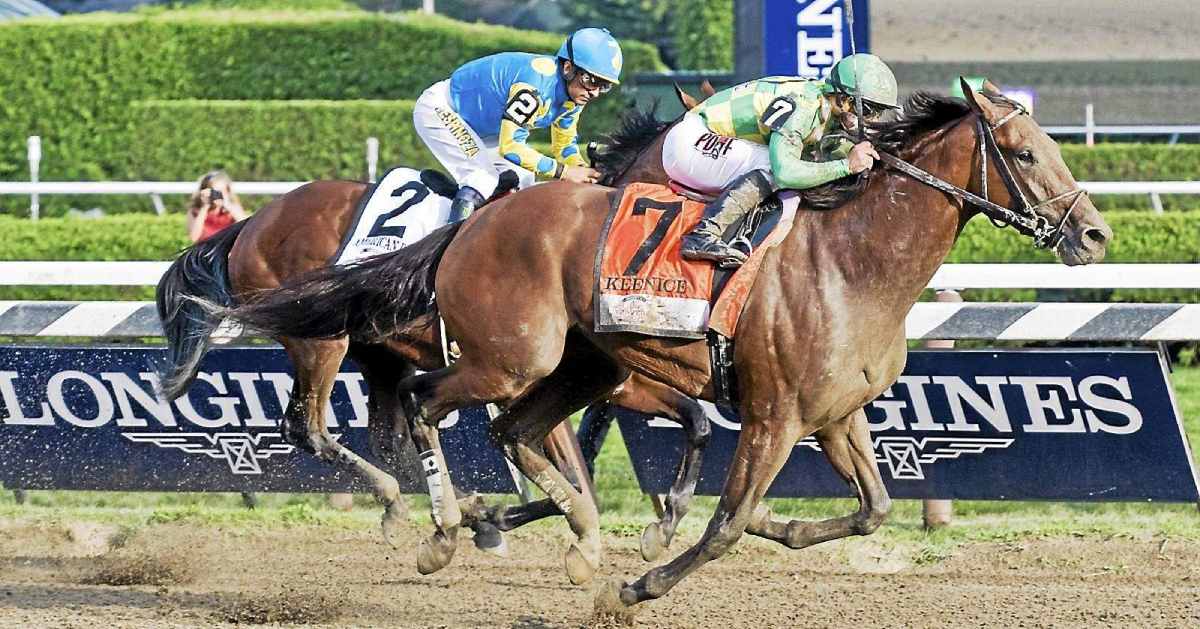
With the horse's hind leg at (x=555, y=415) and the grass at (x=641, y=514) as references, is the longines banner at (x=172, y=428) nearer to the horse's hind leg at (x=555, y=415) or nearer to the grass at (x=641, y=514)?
the grass at (x=641, y=514)

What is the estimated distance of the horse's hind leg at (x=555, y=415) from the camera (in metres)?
5.27

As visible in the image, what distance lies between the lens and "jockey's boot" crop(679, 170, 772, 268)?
467cm

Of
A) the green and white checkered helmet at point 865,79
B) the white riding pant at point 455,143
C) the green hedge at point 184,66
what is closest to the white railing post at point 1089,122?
the green hedge at point 184,66

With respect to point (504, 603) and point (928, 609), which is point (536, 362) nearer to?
point (504, 603)

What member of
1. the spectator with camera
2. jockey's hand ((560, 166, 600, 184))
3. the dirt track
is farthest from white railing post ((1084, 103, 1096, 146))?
jockey's hand ((560, 166, 600, 184))

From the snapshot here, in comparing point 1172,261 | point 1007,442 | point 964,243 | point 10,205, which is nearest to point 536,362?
point 1007,442

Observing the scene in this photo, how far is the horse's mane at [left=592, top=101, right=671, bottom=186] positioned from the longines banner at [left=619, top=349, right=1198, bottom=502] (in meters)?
1.23

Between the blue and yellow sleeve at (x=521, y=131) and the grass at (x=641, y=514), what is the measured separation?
1618 mm

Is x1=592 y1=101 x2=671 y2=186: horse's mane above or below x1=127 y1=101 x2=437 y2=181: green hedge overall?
above

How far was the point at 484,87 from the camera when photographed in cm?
610

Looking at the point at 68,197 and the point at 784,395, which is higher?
the point at 784,395

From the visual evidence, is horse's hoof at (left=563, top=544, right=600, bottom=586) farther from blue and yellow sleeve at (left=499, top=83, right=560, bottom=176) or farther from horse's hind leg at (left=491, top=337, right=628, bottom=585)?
blue and yellow sleeve at (left=499, top=83, right=560, bottom=176)

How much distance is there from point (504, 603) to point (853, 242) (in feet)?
5.82

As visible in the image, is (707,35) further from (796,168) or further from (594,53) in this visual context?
(796,168)
